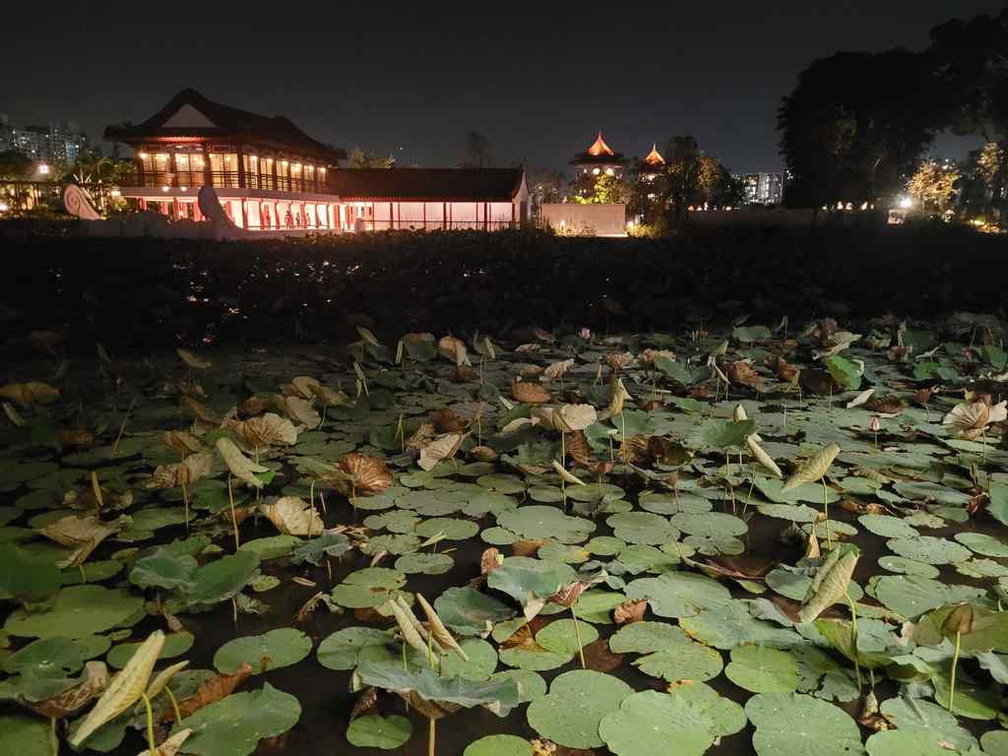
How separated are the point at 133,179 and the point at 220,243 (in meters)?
21.2

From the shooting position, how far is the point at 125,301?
592 centimetres

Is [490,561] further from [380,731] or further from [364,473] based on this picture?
[364,473]

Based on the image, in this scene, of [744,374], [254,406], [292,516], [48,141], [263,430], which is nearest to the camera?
[292,516]

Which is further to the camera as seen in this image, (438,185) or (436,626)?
(438,185)

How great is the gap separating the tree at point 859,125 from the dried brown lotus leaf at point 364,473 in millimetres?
31815

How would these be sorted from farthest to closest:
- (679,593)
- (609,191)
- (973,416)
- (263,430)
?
(609,191)
(973,416)
(263,430)
(679,593)

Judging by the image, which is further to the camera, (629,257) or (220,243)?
(629,257)

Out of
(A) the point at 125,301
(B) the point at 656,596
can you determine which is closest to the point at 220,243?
(A) the point at 125,301

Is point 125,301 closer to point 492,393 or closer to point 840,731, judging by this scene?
point 492,393

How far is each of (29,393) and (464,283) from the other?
4681mm

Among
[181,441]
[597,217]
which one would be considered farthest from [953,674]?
[597,217]

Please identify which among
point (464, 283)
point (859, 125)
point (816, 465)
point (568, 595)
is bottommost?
point (568, 595)

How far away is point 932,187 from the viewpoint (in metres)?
30.7

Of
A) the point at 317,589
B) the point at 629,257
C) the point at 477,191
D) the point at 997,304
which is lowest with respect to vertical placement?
the point at 317,589
